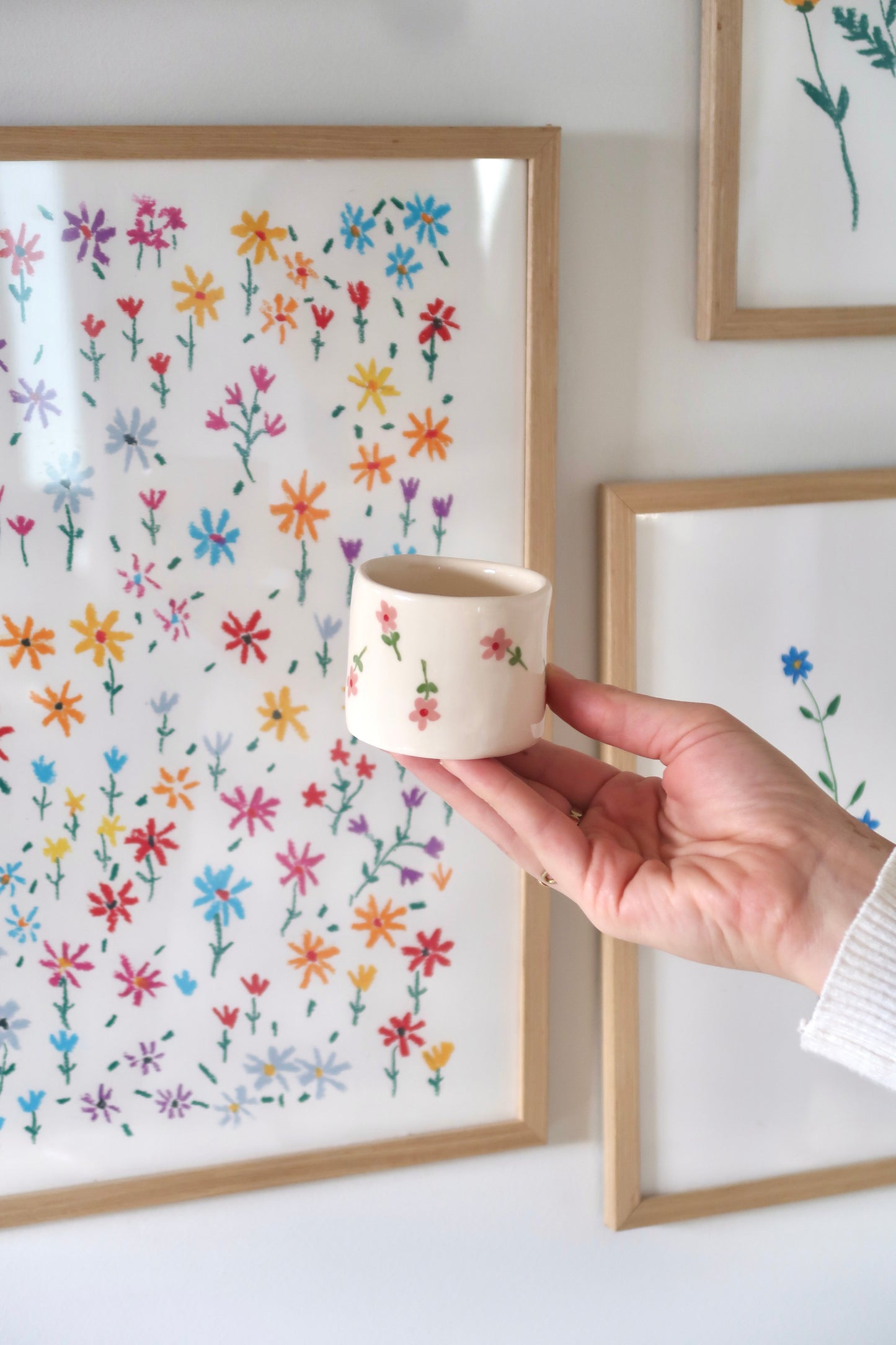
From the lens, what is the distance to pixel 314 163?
2.61 feet

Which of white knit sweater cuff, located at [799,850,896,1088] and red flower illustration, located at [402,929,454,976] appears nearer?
white knit sweater cuff, located at [799,850,896,1088]

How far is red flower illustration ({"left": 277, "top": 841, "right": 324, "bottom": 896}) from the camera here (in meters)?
0.90

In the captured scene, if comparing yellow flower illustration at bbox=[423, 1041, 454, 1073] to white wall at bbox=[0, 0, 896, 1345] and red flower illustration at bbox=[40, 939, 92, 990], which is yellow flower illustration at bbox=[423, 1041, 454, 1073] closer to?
white wall at bbox=[0, 0, 896, 1345]

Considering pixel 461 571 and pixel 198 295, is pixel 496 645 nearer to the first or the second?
pixel 461 571

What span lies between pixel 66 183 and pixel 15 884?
22.0 inches

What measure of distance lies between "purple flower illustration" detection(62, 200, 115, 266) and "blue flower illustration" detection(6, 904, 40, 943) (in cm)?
53

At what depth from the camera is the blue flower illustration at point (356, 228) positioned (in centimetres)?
81

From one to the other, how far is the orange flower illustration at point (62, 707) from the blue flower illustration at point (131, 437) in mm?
192

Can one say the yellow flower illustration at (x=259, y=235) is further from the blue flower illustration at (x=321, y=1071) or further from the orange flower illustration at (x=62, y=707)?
the blue flower illustration at (x=321, y=1071)

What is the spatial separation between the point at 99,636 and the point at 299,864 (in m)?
0.26

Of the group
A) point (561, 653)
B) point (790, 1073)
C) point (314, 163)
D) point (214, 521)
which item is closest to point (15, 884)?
point (214, 521)

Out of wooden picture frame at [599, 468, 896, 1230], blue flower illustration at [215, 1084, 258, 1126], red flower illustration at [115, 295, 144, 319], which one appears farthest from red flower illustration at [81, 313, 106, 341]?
blue flower illustration at [215, 1084, 258, 1126]

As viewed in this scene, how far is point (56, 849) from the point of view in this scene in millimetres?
861

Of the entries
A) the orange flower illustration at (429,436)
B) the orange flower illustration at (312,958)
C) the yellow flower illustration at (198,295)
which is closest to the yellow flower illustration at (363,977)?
the orange flower illustration at (312,958)
